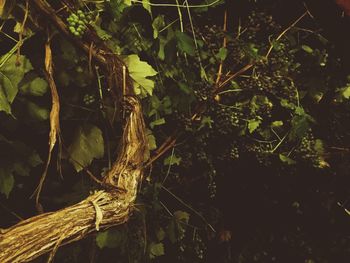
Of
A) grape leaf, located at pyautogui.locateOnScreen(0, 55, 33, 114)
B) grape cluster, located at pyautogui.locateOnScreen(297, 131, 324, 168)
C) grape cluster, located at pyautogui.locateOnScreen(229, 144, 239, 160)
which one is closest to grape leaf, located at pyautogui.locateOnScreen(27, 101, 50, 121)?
grape leaf, located at pyautogui.locateOnScreen(0, 55, 33, 114)

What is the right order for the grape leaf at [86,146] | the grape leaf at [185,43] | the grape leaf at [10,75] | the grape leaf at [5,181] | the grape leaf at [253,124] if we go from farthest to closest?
the grape leaf at [253,124]
the grape leaf at [185,43]
the grape leaf at [86,146]
the grape leaf at [5,181]
the grape leaf at [10,75]

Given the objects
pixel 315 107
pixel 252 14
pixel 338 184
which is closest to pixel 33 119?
pixel 252 14

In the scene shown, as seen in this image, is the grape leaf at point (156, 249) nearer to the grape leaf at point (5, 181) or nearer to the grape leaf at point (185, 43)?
the grape leaf at point (5, 181)

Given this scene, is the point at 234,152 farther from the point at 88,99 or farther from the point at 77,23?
the point at 77,23

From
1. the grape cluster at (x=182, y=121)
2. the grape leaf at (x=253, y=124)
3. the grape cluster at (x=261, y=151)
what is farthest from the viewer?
the grape cluster at (x=261, y=151)

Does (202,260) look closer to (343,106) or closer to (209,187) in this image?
(209,187)

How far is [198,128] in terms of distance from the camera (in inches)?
92.7

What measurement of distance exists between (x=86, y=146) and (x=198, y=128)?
69 centimetres

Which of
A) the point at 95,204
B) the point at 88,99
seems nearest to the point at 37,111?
the point at 88,99

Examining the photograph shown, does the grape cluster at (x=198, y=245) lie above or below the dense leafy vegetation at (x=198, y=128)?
below

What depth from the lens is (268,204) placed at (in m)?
2.81

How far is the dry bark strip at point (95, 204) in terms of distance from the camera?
3.84 ft

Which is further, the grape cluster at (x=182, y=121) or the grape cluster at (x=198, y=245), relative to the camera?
the grape cluster at (x=198, y=245)

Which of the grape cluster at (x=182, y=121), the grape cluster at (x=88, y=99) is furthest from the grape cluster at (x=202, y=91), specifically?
the grape cluster at (x=88, y=99)
